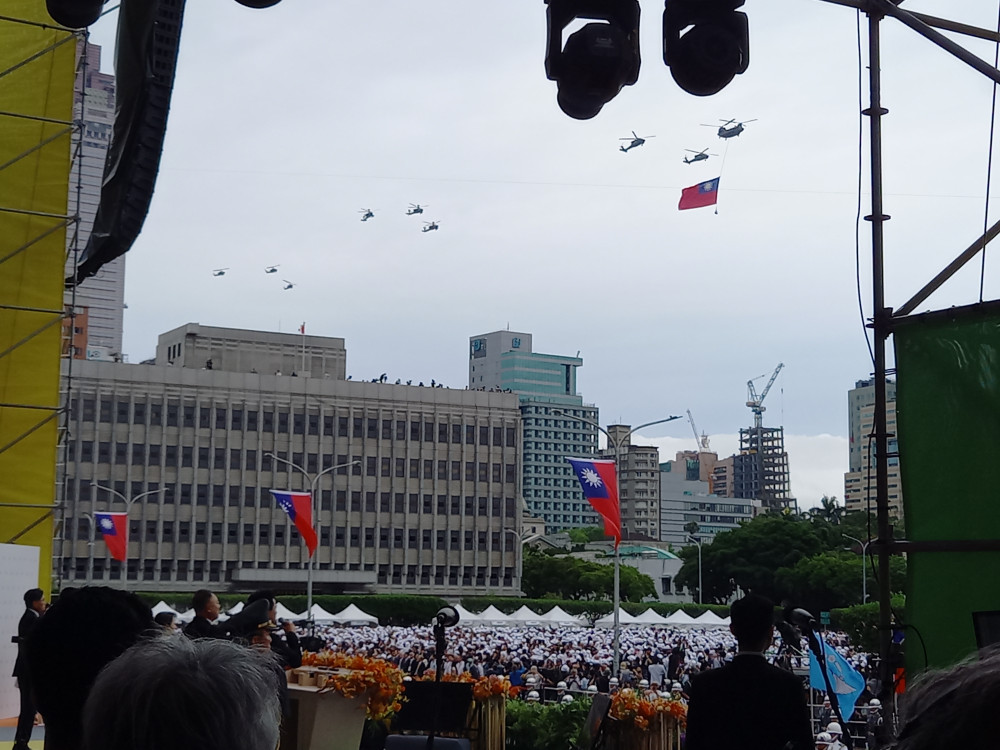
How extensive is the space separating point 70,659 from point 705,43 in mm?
6088

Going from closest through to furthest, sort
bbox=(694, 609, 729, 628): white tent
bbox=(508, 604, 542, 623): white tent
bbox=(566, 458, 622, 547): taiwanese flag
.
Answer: bbox=(566, 458, 622, 547): taiwanese flag, bbox=(694, 609, 729, 628): white tent, bbox=(508, 604, 542, 623): white tent

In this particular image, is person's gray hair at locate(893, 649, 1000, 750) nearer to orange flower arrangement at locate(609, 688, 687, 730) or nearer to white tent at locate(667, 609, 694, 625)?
orange flower arrangement at locate(609, 688, 687, 730)

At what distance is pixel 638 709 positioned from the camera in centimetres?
978

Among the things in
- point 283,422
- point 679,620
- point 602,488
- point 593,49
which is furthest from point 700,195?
point 283,422

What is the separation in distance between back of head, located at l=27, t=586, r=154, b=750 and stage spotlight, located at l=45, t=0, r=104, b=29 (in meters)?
5.26

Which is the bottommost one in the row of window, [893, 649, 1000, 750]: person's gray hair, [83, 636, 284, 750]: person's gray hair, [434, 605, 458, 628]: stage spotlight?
[434, 605, 458, 628]: stage spotlight

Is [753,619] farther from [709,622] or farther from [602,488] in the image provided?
[709,622]

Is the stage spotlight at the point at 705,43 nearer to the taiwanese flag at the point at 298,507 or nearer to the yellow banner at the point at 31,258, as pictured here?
the yellow banner at the point at 31,258

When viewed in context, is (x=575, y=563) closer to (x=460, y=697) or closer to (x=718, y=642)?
(x=718, y=642)

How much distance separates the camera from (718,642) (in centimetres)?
4778

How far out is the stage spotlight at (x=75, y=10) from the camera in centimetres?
723

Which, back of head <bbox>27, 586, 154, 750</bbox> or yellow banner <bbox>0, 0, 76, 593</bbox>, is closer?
back of head <bbox>27, 586, 154, 750</bbox>

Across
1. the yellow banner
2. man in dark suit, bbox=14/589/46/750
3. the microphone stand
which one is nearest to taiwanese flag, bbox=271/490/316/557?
the yellow banner

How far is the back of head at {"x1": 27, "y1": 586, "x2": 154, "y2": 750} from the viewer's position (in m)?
2.73
